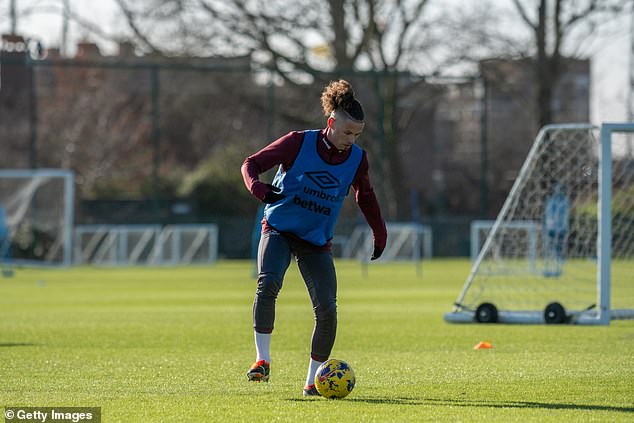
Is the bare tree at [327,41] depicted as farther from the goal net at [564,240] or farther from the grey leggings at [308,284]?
the grey leggings at [308,284]

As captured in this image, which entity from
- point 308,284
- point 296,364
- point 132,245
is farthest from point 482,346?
point 132,245

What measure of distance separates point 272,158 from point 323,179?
0.35 m

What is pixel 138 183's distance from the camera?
53.1 metres

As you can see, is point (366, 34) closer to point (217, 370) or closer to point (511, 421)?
point (217, 370)

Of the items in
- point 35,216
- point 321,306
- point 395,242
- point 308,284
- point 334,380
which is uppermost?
point 35,216

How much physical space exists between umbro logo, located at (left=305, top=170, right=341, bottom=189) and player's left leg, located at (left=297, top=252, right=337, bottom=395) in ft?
1.47

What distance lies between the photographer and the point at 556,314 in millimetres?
13805

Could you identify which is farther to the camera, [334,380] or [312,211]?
[312,211]

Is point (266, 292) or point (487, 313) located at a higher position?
point (266, 292)

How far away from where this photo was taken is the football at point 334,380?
299 inches

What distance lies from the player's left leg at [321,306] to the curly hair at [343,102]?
0.93m

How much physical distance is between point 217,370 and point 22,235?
2568cm

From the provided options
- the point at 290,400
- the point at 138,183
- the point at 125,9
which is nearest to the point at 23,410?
the point at 290,400

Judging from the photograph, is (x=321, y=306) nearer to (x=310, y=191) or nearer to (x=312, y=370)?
(x=312, y=370)
